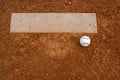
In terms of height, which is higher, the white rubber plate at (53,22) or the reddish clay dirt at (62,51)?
the white rubber plate at (53,22)

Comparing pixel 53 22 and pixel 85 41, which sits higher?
pixel 53 22

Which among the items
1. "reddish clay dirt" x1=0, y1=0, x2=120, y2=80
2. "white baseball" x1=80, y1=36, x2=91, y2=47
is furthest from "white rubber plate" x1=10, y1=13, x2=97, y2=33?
"white baseball" x1=80, y1=36, x2=91, y2=47

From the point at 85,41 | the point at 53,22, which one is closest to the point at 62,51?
the point at 85,41

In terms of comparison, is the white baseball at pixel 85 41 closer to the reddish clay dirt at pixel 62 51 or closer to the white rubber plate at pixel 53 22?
the reddish clay dirt at pixel 62 51

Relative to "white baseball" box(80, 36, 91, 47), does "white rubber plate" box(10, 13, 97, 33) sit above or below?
above

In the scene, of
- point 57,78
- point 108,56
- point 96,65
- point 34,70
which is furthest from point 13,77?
point 108,56

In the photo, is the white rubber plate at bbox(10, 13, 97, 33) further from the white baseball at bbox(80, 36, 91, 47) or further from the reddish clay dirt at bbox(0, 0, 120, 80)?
the white baseball at bbox(80, 36, 91, 47)

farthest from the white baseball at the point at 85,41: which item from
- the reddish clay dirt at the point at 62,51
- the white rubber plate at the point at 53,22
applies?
the white rubber plate at the point at 53,22

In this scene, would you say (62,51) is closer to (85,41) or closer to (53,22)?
(85,41)

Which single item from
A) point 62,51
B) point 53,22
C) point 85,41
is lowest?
point 62,51
